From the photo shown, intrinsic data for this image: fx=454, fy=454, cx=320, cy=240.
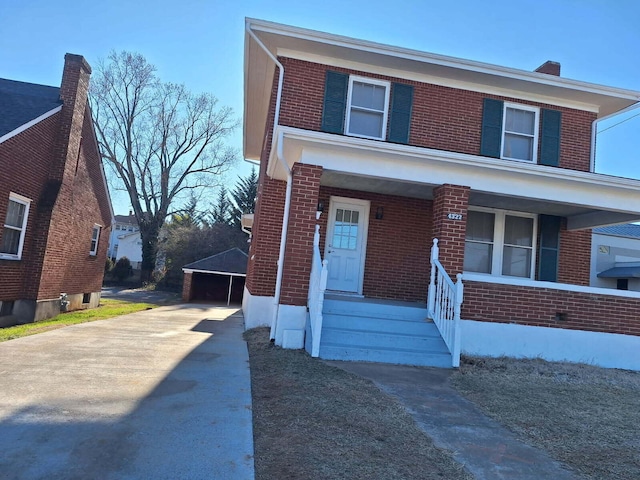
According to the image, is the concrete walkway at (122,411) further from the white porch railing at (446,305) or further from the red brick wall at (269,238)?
the white porch railing at (446,305)

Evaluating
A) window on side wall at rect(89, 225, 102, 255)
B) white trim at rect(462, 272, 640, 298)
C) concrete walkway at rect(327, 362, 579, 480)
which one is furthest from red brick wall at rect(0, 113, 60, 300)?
white trim at rect(462, 272, 640, 298)

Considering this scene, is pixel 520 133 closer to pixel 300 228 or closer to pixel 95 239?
pixel 300 228

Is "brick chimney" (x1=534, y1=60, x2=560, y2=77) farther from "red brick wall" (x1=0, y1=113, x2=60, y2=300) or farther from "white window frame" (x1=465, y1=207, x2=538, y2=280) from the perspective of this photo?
"red brick wall" (x1=0, y1=113, x2=60, y2=300)

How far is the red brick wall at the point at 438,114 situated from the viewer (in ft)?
31.3

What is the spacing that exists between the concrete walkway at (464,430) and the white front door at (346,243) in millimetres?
3578

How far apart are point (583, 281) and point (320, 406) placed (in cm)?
869

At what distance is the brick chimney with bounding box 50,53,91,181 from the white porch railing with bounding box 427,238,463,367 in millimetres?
10035

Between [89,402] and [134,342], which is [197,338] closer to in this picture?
[134,342]

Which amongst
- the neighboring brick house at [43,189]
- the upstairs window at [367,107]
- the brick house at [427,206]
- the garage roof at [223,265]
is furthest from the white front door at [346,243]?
the garage roof at [223,265]

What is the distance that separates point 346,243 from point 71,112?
8480 mm

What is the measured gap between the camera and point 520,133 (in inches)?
409

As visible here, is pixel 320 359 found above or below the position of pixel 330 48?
below

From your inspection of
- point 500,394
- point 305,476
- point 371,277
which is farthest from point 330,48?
point 305,476

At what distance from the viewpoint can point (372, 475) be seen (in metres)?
2.94
